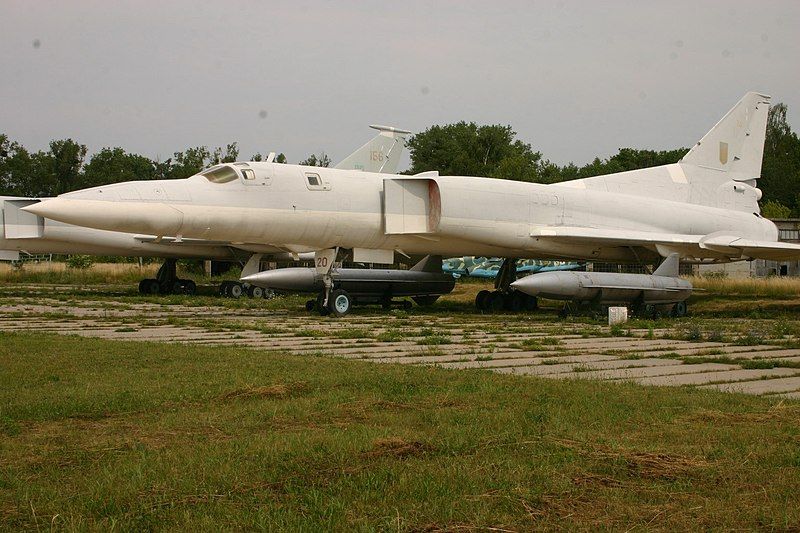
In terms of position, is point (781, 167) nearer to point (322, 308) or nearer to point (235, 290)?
point (235, 290)

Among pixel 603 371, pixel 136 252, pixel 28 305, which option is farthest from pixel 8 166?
pixel 603 371

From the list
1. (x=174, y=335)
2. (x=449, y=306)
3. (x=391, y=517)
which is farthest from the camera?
(x=449, y=306)

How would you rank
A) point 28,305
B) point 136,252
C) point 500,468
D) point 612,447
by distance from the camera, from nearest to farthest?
point 500,468 → point 612,447 → point 28,305 → point 136,252

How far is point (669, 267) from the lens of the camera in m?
18.1

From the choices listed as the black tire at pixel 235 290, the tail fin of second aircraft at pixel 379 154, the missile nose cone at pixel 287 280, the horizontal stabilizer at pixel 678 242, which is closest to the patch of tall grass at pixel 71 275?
the black tire at pixel 235 290

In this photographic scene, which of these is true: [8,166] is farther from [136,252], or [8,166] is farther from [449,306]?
[449,306]

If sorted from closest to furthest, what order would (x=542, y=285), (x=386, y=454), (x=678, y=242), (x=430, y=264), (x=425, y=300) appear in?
(x=386, y=454) → (x=542, y=285) → (x=678, y=242) → (x=430, y=264) → (x=425, y=300)

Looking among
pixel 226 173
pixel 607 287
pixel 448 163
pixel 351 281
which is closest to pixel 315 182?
pixel 226 173

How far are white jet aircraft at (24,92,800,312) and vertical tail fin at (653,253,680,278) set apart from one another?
442mm

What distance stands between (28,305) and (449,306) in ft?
31.0

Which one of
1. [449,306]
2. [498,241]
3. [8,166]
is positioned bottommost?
[449,306]

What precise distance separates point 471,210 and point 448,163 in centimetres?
5278

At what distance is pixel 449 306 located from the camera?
21.8 meters

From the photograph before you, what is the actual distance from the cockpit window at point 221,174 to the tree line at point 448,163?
4581 cm
